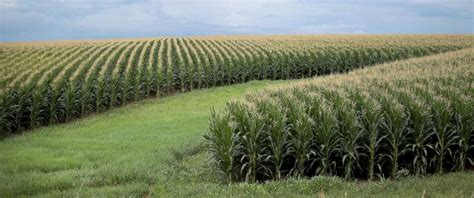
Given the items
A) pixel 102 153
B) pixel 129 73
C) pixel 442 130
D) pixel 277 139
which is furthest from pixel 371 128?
pixel 129 73

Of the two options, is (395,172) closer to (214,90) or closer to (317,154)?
(317,154)

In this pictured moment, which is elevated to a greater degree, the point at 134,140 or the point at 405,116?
the point at 405,116

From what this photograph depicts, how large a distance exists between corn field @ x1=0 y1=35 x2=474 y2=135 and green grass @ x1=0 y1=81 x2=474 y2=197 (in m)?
2.42

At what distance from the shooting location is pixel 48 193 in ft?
34.1

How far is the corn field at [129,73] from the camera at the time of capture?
24.7 meters

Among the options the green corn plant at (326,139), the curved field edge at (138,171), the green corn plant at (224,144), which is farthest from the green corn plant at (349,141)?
the green corn plant at (224,144)

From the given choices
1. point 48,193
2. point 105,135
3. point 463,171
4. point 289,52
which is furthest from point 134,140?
point 289,52

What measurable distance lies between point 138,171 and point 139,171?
2 centimetres

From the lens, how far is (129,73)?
35156 millimetres

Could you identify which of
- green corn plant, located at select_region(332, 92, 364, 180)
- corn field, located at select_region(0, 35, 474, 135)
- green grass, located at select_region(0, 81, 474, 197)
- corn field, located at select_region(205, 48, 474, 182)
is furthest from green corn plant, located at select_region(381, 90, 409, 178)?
corn field, located at select_region(0, 35, 474, 135)

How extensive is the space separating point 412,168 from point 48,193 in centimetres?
818

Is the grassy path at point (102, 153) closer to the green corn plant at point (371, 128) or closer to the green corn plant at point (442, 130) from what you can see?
the green corn plant at point (371, 128)

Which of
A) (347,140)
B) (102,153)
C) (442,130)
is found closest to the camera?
(347,140)

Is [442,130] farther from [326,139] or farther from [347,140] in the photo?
[326,139]
